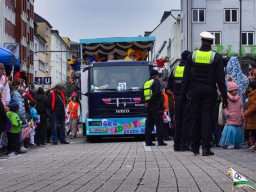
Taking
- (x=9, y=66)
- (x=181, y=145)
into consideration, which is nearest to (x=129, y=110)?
(x=9, y=66)

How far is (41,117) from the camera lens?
838 inches

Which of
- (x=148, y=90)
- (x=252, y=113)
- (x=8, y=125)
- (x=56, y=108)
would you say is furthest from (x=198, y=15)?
(x=8, y=125)

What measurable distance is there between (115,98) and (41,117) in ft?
8.75

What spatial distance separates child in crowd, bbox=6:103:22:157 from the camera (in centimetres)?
1538

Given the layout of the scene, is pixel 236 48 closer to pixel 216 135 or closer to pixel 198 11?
pixel 198 11

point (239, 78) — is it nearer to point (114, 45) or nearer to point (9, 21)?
point (114, 45)

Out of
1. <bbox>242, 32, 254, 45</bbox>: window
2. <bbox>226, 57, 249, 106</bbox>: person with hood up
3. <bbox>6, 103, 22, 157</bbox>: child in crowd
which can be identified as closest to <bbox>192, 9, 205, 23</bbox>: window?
<bbox>242, 32, 254, 45</bbox>: window

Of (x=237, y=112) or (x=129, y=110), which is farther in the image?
(x=129, y=110)

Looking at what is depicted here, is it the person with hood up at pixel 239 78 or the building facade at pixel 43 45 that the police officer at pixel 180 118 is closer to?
the person with hood up at pixel 239 78

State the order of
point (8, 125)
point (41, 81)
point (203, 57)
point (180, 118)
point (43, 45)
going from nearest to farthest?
point (203, 57), point (180, 118), point (8, 125), point (41, 81), point (43, 45)

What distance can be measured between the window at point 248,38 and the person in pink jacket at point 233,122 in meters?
56.5

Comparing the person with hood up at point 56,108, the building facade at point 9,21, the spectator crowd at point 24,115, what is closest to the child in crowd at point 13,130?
the spectator crowd at point 24,115

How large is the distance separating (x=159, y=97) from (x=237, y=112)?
81.1 inches

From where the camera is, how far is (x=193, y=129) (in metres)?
12.2
